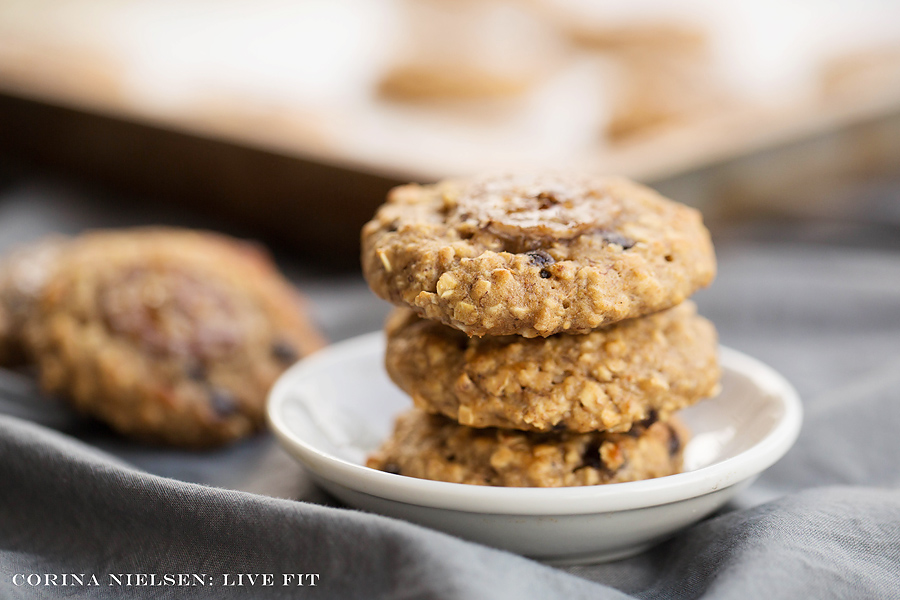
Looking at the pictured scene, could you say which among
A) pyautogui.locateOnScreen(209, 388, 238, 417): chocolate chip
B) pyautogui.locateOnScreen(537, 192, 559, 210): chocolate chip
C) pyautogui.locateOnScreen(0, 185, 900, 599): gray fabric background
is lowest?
pyautogui.locateOnScreen(209, 388, 238, 417): chocolate chip

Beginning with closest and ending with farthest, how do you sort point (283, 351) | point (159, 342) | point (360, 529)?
point (360, 529)
point (159, 342)
point (283, 351)

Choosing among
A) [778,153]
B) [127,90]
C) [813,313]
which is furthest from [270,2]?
[813,313]

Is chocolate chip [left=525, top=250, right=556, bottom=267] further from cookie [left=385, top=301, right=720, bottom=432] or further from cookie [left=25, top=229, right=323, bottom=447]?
cookie [left=25, top=229, right=323, bottom=447]

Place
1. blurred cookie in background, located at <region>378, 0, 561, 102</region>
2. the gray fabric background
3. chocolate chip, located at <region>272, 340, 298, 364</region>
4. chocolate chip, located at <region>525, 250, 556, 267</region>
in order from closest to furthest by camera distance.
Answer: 1. the gray fabric background
2. chocolate chip, located at <region>525, 250, 556, 267</region>
3. chocolate chip, located at <region>272, 340, 298, 364</region>
4. blurred cookie in background, located at <region>378, 0, 561, 102</region>

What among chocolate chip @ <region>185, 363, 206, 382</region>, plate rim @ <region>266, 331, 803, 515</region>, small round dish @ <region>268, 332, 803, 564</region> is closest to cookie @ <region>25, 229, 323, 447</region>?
chocolate chip @ <region>185, 363, 206, 382</region>

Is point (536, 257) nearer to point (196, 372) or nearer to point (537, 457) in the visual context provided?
point (537, 457)

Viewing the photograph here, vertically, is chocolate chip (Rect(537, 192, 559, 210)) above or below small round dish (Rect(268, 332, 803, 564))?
above

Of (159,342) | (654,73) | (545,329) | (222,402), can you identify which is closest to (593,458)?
(545,329)

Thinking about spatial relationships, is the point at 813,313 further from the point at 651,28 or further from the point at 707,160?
the point at 651,28
